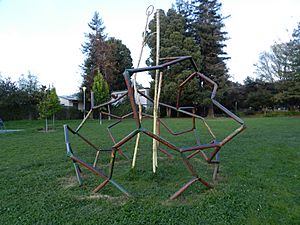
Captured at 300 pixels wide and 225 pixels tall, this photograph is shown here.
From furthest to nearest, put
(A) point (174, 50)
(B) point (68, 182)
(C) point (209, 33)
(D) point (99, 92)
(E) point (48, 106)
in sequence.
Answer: (C) point (209, 33) → (A) point (174, 50) → (D) point (99, 92) → (E) point (48, 106) → (B) point (68, 182)

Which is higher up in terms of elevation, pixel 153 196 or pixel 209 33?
pixel 209 33

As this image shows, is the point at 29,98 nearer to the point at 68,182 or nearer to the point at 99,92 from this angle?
the point at 99,92

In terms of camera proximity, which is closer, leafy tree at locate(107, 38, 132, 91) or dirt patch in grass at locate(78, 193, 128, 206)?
dirt patch in grass at locate(78, 193, 128, 206)

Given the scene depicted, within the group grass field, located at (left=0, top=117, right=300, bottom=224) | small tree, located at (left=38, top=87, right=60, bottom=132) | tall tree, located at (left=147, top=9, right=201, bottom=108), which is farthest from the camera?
tall tree, located at (left=147, top=9, right=201, bottom=108)

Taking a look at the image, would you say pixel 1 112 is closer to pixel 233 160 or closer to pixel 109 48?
pixel 109 48

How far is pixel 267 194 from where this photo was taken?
11.0 feet

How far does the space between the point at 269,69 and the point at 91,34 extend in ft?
92.0

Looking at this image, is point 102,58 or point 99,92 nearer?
point 99,92

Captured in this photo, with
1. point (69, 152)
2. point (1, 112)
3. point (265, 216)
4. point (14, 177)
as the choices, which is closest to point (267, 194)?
point (265, 216)

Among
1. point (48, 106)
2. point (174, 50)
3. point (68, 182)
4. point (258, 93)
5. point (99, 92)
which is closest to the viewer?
point (68, 182)

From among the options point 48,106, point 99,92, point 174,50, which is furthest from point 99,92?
point 174,50

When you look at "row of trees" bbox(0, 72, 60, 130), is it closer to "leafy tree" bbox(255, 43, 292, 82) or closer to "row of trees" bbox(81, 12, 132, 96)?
"row of trees" bbox(81, 12, 132, 96)

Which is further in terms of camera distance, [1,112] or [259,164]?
[1,112]

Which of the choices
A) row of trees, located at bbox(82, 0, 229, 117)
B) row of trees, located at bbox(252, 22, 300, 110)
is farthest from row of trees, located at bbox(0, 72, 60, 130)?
row of trees, located at bbox(252, 22, 300, 110)
